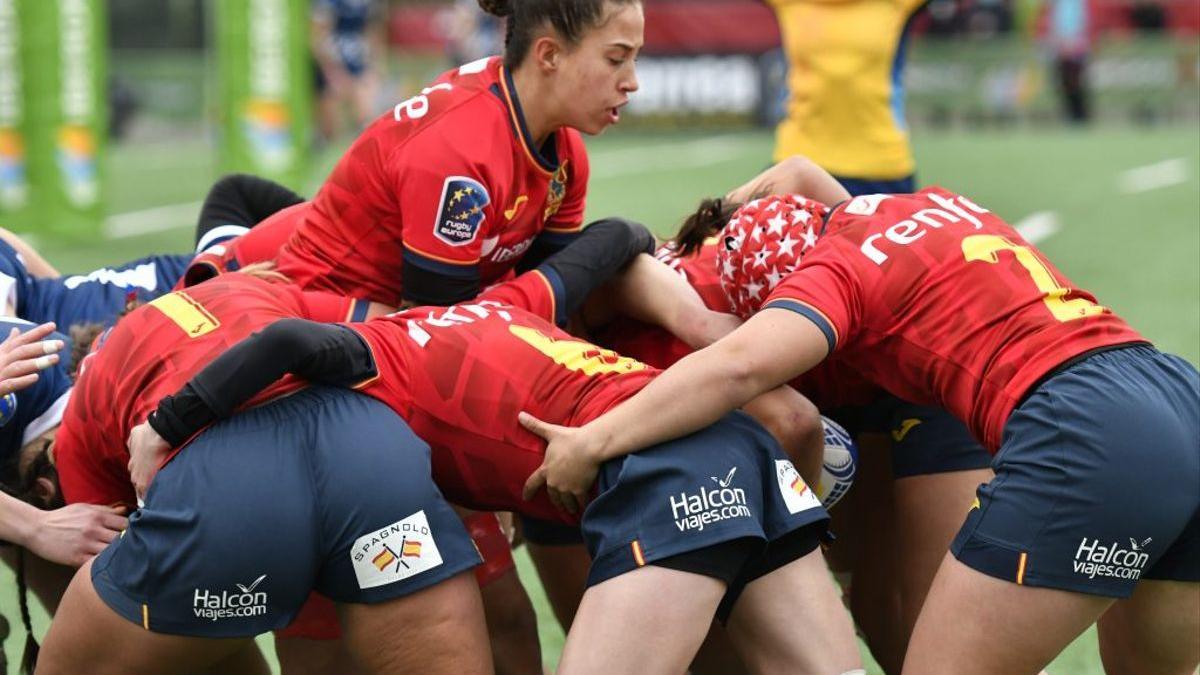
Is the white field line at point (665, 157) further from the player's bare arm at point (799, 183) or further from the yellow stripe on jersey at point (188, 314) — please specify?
the yellow stripe on jersey at point (188, 314)

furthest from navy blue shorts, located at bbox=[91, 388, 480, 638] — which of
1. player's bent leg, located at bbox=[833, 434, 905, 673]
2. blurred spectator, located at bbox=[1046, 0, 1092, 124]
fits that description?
blurred spectator, located at bbox=[1046, 0, 1092, 124]

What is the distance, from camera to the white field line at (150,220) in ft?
38.9

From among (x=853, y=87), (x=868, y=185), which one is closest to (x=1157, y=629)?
(x=868, y=185)

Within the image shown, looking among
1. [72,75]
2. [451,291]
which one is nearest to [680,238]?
[451,291]

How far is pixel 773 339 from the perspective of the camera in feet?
10.4

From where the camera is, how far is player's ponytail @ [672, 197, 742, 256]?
3984mm

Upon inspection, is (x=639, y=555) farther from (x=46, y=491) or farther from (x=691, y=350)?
(x=46, y=491)

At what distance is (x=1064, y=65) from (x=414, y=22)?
993 centimetres

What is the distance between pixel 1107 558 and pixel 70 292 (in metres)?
2.89

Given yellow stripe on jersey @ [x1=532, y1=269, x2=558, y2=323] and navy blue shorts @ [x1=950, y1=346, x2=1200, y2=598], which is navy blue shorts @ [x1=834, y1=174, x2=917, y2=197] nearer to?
yellow stripe on jersey @ [x1=532, y1=269, x2=558, y2=323]

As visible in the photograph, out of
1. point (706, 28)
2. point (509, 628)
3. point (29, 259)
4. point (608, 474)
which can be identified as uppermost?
point (608, 474)

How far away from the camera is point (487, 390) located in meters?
3.31

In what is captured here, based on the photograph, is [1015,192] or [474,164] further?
[1015,192]

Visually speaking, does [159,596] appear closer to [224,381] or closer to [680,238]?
[224,381]
